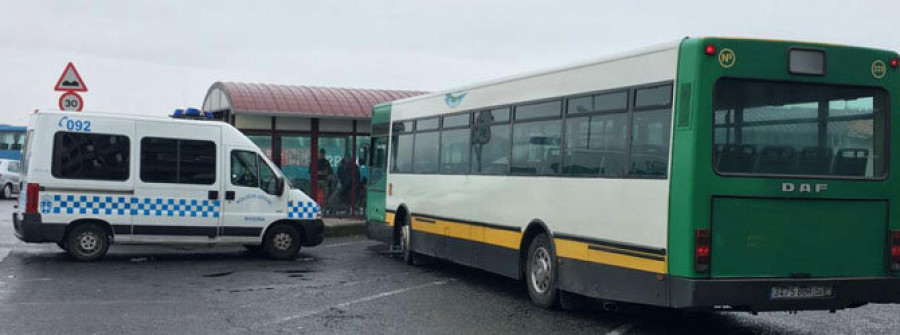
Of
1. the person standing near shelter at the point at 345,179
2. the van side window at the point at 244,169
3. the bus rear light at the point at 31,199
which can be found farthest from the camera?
the person standing near shelter at the point at 345,179

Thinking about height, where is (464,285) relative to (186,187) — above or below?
below

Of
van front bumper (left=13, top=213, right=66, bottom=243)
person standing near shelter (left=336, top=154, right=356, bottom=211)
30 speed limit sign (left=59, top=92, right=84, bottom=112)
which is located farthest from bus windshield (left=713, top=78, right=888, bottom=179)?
person standing near shelter (left=336, top=154, right=356, bottom=211)

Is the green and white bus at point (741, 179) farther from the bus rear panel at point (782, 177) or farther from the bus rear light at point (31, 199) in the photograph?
the bus rear light at point (31, 199)

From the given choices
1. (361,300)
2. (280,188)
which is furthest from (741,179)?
(280,188)

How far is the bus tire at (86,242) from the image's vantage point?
15.0 meters

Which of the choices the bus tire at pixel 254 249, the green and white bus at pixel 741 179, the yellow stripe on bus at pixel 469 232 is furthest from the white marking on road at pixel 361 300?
the bus tire at pixel 254 249

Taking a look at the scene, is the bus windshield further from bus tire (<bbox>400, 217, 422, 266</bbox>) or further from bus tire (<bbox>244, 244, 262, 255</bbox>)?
bus tire (<bbox>244, 244, 262, 255</bbox>)

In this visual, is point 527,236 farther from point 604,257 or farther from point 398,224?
point 398,224

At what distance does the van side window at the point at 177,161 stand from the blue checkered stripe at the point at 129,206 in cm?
32

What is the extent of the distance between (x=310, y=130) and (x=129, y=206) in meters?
8.91

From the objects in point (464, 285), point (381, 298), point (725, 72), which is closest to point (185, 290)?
point (381, 298)

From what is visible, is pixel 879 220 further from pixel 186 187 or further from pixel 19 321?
pixel 186 187

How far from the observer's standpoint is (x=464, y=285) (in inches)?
521

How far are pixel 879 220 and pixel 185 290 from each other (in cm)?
759
